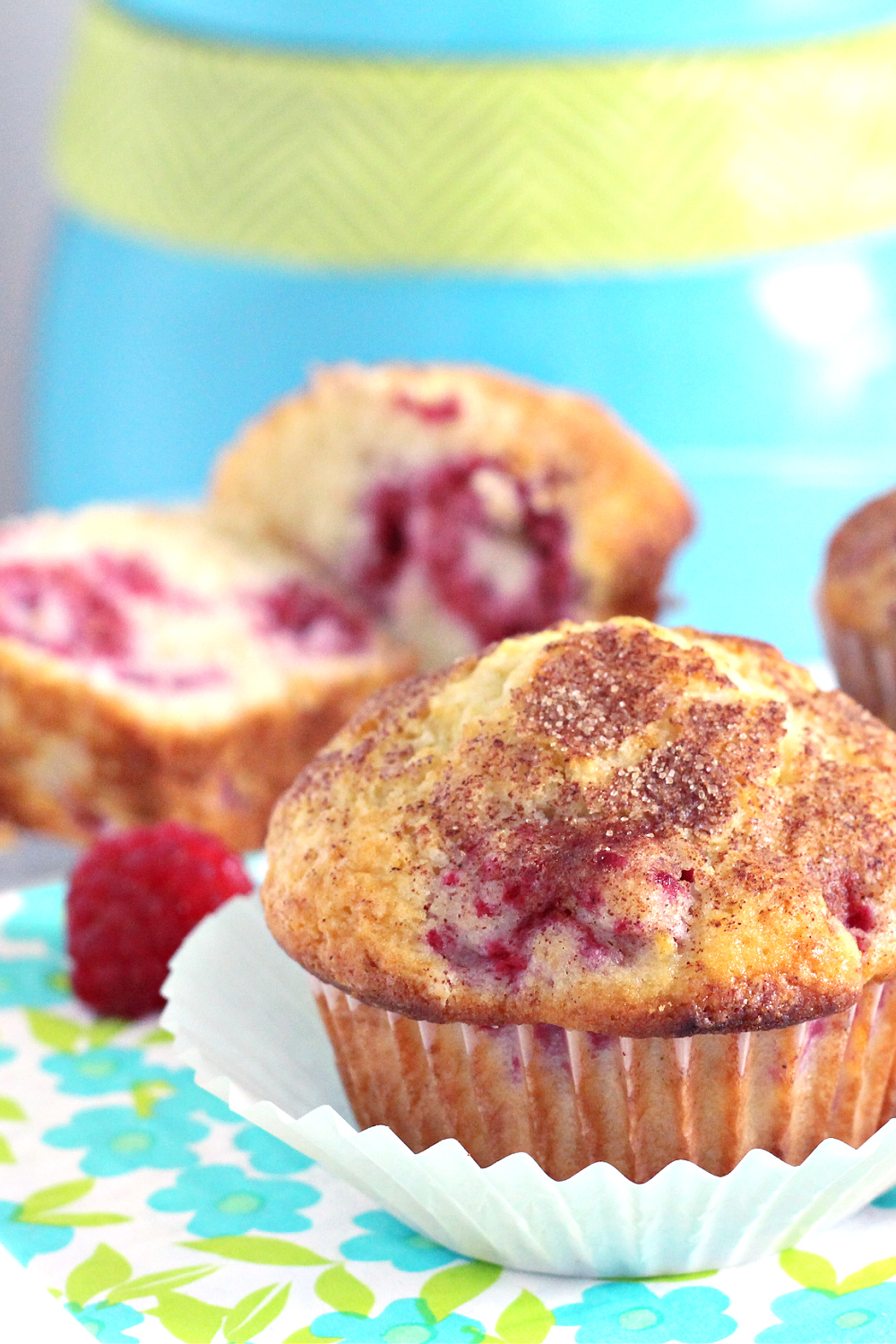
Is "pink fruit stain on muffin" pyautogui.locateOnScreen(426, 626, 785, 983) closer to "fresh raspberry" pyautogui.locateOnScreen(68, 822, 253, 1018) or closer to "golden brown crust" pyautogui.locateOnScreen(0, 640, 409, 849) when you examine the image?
"fresh raspberry" pyautogui.locateOnScreen(68, 822, 253, 1018)

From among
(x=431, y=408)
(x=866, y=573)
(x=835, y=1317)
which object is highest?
(x=431, y=408)

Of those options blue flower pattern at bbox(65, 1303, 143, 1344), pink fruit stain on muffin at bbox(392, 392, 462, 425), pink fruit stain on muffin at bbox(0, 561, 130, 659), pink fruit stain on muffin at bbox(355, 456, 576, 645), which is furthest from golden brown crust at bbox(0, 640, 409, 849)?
blue flower pattern at bbox(65, 1303, 143, 1344)

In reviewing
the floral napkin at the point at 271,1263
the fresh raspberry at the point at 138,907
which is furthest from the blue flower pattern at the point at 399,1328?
the fresh raspberry at the point at 138,907

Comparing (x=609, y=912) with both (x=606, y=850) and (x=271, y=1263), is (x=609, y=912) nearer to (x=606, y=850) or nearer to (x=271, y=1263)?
(x=606, y=850)

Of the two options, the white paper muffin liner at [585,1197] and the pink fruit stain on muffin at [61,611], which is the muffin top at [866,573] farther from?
the pink fruit stain on muffin at [61,611]

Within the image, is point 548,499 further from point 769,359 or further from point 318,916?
point 318,916

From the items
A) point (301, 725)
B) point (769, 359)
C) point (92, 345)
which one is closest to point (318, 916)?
point (301, 725)

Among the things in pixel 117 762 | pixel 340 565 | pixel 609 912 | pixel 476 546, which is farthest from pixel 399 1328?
pixel 340 565
